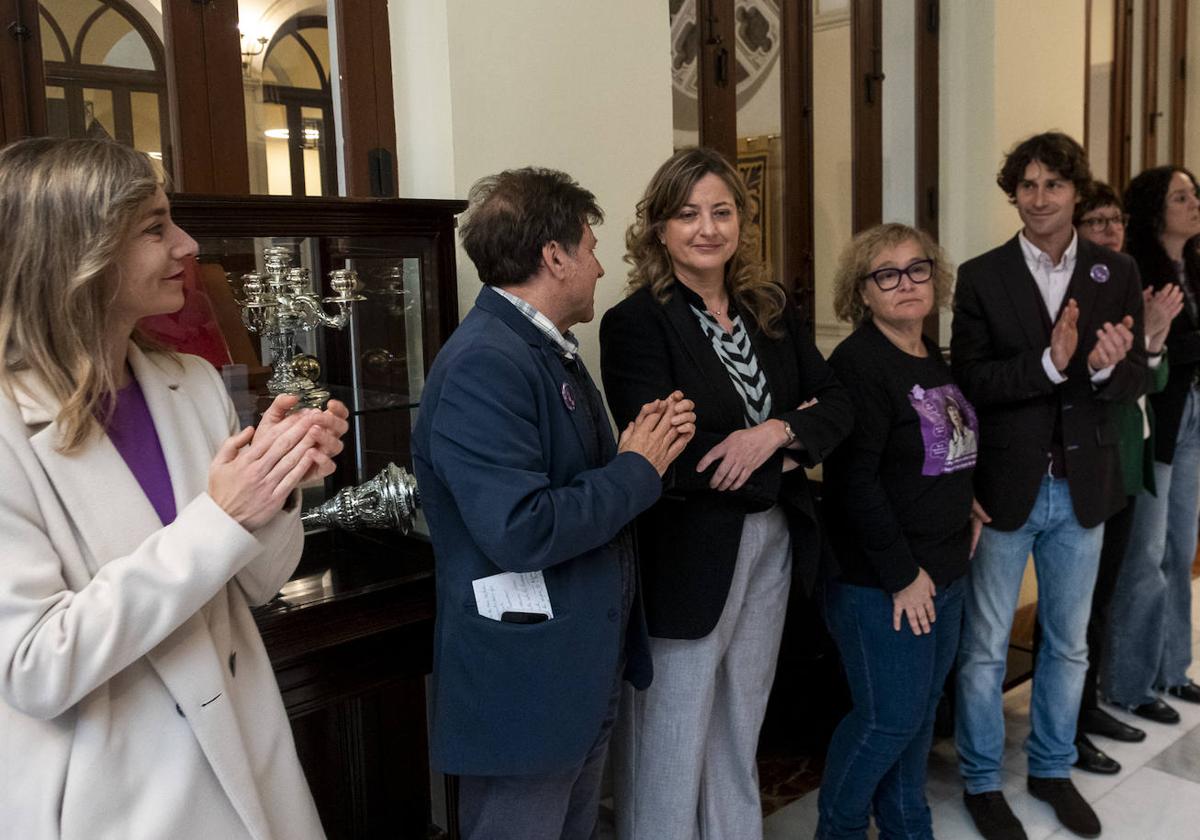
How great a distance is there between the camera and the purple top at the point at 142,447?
57.2 inches

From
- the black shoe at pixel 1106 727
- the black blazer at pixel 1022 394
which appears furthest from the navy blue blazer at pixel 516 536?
the black shoe at pixel 1106 727

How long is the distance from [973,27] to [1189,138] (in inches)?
96.0

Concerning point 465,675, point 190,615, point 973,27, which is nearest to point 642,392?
point 465,675

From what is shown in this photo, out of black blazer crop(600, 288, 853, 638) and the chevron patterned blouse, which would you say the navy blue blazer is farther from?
the chevron patterned blouse

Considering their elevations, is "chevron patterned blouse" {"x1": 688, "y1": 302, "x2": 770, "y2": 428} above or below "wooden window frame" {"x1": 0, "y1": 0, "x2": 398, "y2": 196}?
below

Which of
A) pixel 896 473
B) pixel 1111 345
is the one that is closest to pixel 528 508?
pixel 896 473

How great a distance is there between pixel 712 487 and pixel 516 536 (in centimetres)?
57

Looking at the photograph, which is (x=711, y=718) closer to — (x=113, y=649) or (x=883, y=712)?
(x=883, y=712)

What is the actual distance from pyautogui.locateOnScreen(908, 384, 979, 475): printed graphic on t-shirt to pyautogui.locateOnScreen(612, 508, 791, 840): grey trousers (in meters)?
0.39

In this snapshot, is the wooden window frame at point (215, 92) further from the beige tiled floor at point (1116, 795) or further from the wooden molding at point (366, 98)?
the beige tiled floor at point (1116, 795)

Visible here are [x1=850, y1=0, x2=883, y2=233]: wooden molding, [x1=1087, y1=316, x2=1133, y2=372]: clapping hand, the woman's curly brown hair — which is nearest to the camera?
the woman's curly brown hair

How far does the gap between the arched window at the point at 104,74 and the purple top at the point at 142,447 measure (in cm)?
76

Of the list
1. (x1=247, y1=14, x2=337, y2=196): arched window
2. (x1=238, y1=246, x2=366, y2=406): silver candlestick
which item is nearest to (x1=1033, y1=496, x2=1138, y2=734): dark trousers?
(x1=238, y1=246, x2=366, y2=406): silver candlestick

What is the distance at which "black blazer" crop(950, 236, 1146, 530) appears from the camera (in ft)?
9.13
